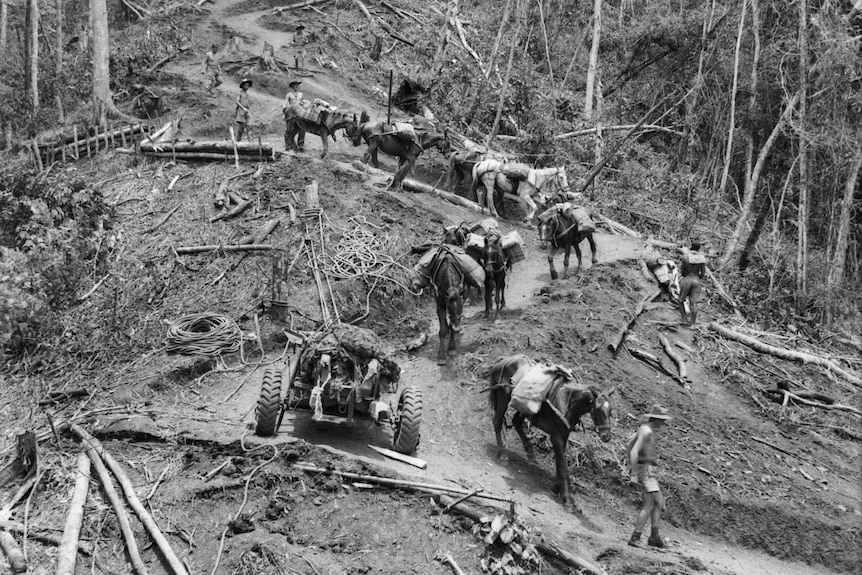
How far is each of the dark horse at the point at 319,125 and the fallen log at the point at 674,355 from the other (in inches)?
381

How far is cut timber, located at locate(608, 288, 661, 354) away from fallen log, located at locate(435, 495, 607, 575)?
584cm

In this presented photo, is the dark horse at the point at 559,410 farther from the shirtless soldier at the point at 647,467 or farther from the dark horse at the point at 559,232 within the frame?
the dark horse at the point at 559,232

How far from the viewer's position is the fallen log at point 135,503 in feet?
22.1

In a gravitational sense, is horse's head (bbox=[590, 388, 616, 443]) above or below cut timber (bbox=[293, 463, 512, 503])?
above

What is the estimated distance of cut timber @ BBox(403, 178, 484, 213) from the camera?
60.7ft

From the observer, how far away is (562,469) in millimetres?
9258

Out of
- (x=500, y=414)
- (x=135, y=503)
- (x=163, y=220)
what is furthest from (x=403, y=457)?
Answer: (x=163, y=220)

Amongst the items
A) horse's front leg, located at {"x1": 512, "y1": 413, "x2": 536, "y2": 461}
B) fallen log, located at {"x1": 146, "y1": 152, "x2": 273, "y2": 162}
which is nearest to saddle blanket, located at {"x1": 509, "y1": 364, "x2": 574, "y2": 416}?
horse's front leg, located at {"x1": 512, "y1": 413, "x2": 536, "y2": 461}

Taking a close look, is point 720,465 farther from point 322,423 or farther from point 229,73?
point 229,73

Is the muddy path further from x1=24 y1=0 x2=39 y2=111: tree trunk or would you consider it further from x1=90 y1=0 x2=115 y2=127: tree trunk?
x1=24 y1=0 x2=39 y2=111: tree trunk

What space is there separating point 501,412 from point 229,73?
2079 centimetres

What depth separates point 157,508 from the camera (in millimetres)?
7559

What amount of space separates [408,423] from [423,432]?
1643mm

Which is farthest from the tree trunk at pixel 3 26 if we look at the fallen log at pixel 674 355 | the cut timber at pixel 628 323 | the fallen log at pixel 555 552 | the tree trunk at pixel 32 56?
the fallen log at pixel 555 552
